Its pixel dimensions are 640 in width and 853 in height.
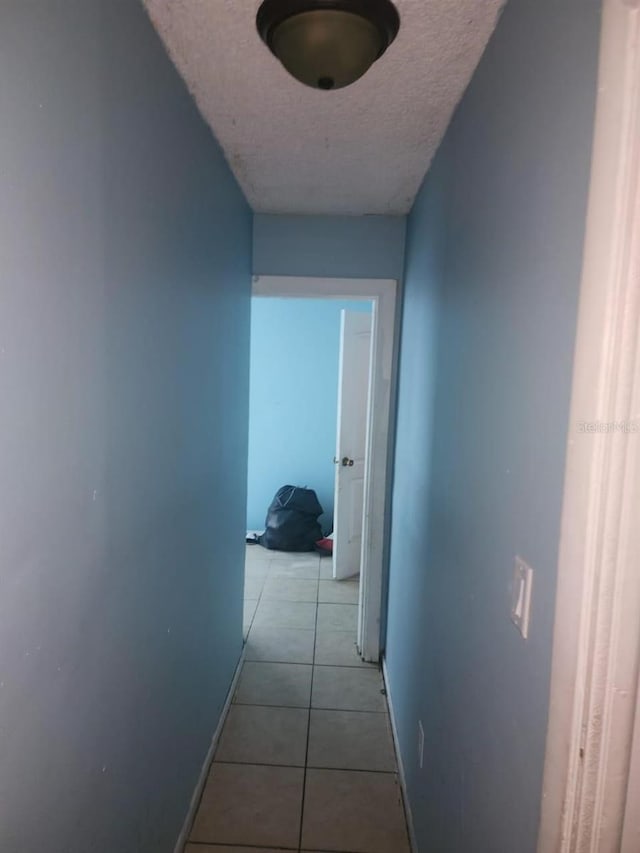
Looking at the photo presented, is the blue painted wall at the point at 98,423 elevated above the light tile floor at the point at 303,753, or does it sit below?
above

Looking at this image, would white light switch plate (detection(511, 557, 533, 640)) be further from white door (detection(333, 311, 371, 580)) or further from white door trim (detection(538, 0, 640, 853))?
white door (detection(333, 311, 371, 580))

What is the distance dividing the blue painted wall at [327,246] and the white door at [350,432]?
902 mm

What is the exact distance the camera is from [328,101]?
4.95 feet

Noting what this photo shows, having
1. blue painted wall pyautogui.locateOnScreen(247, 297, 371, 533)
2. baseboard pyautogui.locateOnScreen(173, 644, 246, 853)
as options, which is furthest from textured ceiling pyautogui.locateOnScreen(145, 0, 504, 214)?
baseboard pyautogui.locateOnScreen(173, 644, 246, 853)

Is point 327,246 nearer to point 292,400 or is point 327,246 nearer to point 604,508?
point 292,400

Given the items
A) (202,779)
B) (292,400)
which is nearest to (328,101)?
(202,779)

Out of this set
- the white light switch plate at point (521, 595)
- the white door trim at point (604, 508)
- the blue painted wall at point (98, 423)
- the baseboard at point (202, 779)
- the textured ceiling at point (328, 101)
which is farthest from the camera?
the baseboard at point (202, 779)

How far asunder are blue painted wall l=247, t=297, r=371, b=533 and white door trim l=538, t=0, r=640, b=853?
12.8 feet

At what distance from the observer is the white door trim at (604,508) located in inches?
23.2

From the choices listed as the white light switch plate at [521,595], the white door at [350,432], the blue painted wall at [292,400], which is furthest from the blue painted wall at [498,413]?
the blue painted wall at [292,400]

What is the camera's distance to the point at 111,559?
102cm

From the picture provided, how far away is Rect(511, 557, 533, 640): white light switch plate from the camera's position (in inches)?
32.6

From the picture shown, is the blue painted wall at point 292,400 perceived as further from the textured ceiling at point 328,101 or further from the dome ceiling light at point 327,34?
the dome ceiling light at point 327,34

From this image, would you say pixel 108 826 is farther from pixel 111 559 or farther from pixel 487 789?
pixel 487 789
